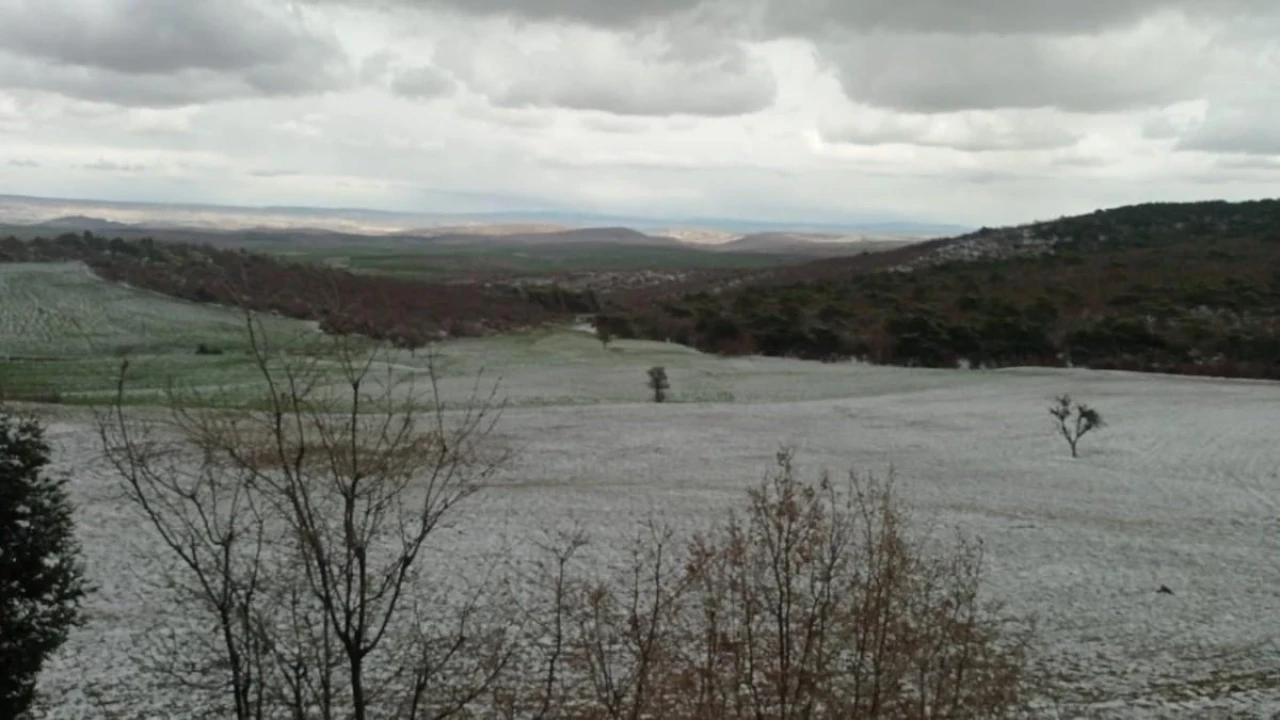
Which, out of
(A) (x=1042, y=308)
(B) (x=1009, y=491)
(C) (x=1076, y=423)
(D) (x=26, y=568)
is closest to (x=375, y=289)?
(A) (x=1042, y=308)

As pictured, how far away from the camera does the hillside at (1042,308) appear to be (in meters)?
47.2

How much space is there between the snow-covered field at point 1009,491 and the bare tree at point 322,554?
1.41 meters

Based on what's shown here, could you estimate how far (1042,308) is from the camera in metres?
55.3

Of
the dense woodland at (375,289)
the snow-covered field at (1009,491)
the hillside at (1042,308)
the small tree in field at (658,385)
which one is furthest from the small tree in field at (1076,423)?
the dense woodland at (375,289)

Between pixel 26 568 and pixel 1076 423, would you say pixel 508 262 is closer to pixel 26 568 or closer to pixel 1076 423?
pixel 1076 423

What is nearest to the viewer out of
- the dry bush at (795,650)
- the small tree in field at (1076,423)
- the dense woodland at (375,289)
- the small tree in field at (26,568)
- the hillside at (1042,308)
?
the small tree in field at (26,568)

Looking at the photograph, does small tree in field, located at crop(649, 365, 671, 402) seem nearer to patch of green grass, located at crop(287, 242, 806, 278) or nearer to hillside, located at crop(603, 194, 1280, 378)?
hillside, located at crop(603, 194, 1280, 378)

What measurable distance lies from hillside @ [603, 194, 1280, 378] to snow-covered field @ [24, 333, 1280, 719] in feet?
22.0

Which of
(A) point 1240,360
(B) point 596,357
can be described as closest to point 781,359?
(B) point 596,357

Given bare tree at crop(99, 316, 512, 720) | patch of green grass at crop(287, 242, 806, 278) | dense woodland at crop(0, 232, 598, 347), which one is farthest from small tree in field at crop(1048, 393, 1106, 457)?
patch of green grass at crop(287, 242, 806, 278)

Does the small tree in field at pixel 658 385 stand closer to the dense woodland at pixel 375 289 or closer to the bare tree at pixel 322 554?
the bare tree at pixel 322 554

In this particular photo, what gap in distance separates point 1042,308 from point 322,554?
53587 mm

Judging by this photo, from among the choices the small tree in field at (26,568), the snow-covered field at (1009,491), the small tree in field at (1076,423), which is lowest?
the snow-covered field at (1009,491)

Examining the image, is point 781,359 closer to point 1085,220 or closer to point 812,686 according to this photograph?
point 812,686
